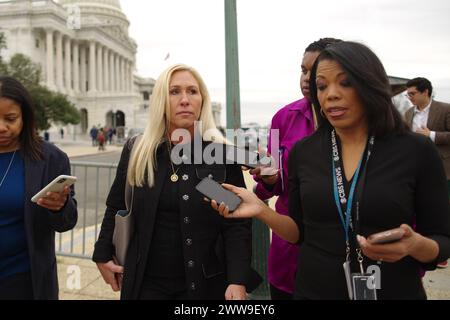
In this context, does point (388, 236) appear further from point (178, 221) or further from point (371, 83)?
point (178, 221)

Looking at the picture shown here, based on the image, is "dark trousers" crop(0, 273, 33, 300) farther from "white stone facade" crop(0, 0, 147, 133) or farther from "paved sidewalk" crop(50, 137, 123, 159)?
"white stone facade" crop(0, 0, 147, 133)

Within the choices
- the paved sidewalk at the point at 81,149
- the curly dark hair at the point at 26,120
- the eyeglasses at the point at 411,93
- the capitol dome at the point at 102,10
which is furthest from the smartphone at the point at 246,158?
the capitol dome at the point at 102,10

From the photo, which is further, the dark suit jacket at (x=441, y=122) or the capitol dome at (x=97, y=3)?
the capitol dome at (x=97, y=3)

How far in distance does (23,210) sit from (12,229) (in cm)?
14

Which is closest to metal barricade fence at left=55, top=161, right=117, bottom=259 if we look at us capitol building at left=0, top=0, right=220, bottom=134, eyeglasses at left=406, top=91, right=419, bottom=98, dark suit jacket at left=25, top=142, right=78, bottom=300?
dark suit jacket at left=25, top=142, right=78, bottom=300

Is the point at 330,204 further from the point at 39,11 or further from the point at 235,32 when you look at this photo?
the point at 39,11

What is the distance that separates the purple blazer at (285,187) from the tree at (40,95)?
101 ft

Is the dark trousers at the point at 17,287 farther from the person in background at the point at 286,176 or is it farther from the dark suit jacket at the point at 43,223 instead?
the person in background at the point at 286,176

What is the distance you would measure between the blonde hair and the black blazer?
0.07 metres

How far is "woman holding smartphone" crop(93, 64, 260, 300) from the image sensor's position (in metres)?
2.37

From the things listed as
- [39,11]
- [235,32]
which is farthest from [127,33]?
[235,32]

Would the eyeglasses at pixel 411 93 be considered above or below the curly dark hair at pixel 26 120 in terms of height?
above

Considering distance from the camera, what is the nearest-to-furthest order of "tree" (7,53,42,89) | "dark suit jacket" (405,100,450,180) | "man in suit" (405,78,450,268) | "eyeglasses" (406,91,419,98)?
"dark suit jacket" (405,100,450,180) → "man in suit" (405,78,450,268) → "eyeglasses" (406,91,419,98) → "tree" (7,53,42,89)

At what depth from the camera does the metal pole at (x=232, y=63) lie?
397 cm
